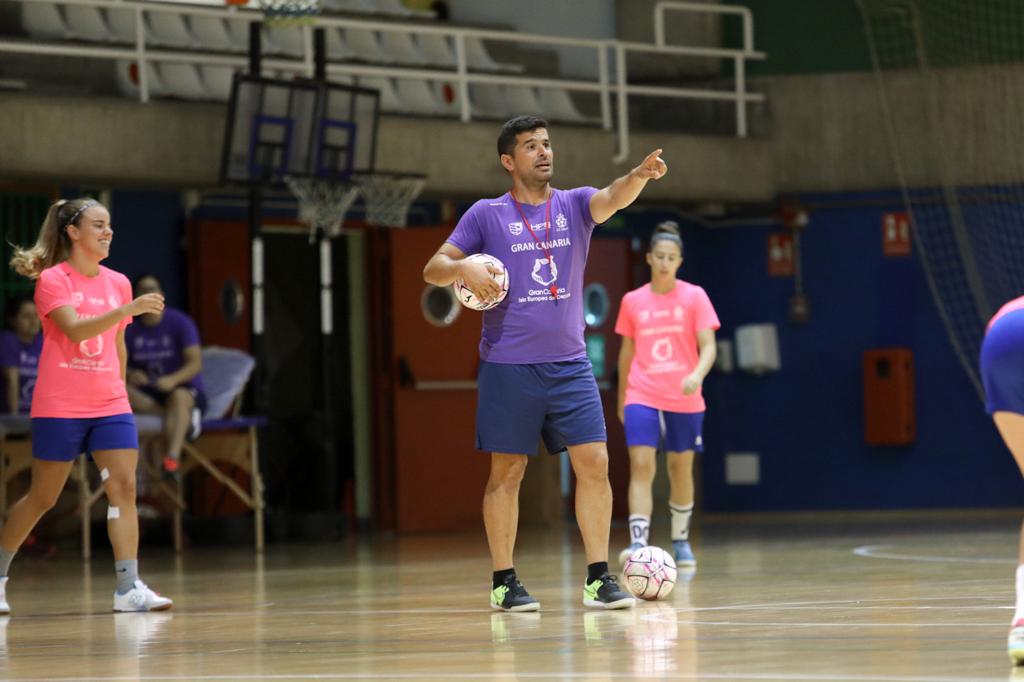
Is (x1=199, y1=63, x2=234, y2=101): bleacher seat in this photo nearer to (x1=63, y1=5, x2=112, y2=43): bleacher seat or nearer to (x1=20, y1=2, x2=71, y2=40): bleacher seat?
(x1=63, y1=5, x2=112, y2=43): bleacher seat

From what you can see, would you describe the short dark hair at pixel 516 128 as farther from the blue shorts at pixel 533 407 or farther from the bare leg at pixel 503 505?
the bare leg at pixel 503 505

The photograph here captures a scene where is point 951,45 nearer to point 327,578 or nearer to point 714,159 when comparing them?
point 714,159

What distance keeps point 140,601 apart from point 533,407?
83.8 inches

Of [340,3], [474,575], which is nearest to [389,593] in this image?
[474,575]

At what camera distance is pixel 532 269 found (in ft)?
22.2

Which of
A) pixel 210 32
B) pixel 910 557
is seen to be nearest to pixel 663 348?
pixel 910 557

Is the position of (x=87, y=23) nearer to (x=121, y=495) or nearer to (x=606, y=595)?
(x=121, y=495)

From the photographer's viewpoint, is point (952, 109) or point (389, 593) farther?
point (952, 109)

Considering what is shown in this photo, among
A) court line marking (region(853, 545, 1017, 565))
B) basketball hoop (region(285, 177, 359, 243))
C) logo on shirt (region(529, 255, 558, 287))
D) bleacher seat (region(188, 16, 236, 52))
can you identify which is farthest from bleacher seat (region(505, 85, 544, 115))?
logo on shirt (region(529, 255, 558, 287))

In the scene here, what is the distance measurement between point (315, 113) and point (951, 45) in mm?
6192

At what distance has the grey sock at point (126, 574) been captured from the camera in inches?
304

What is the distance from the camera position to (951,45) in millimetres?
15844

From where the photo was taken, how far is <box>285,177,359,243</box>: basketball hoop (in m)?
13.4

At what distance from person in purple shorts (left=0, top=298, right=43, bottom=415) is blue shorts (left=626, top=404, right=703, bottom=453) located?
17.8ft
